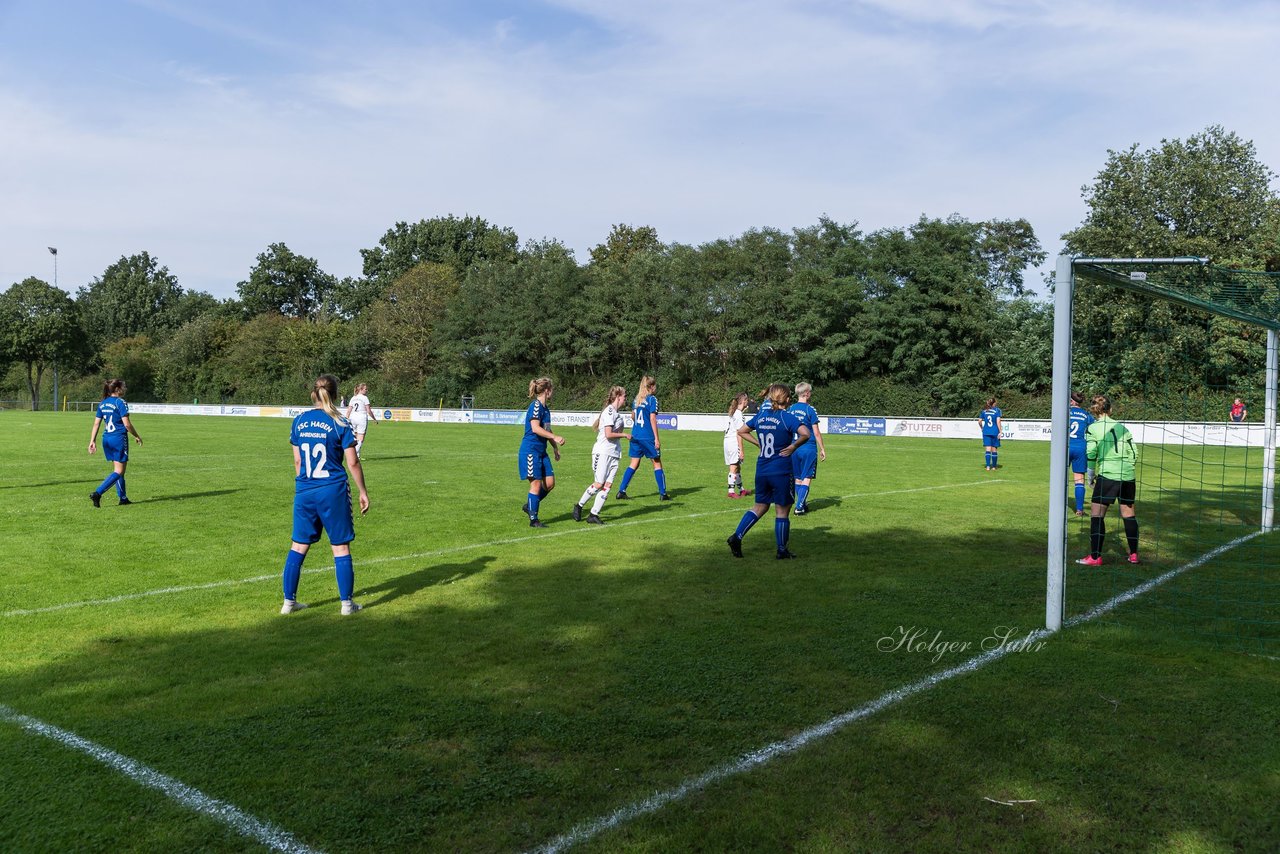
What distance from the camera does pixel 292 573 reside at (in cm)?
698

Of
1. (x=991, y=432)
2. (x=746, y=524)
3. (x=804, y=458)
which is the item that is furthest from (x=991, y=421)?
(x=746, y=524)

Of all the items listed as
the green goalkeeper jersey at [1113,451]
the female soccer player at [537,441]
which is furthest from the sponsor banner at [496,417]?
the green goalkeeper jersey at [1113,451]

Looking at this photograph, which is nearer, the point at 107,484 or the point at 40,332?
the point at 107,484

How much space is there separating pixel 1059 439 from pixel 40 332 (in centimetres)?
9138

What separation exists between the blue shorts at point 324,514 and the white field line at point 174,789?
2328mm

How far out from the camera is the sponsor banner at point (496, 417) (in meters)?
49.2

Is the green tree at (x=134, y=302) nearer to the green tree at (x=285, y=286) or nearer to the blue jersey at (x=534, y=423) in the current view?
the green tree at (x=285, y=286)

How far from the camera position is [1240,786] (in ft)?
13.2

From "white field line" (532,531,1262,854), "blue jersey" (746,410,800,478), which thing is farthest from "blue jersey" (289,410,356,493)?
"blue jersey" (746,410,800,478)

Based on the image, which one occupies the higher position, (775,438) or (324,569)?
(775,438)

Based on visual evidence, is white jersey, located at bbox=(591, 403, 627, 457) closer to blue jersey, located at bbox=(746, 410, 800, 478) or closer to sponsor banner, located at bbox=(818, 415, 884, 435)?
blue jersey, located at bbox=(746, 410, 800, 478)

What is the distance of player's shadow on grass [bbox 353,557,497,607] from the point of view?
7680 millimetres

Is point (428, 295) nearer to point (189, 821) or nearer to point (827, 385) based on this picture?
point (827, 385)

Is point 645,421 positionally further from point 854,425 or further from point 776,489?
point 854,425
